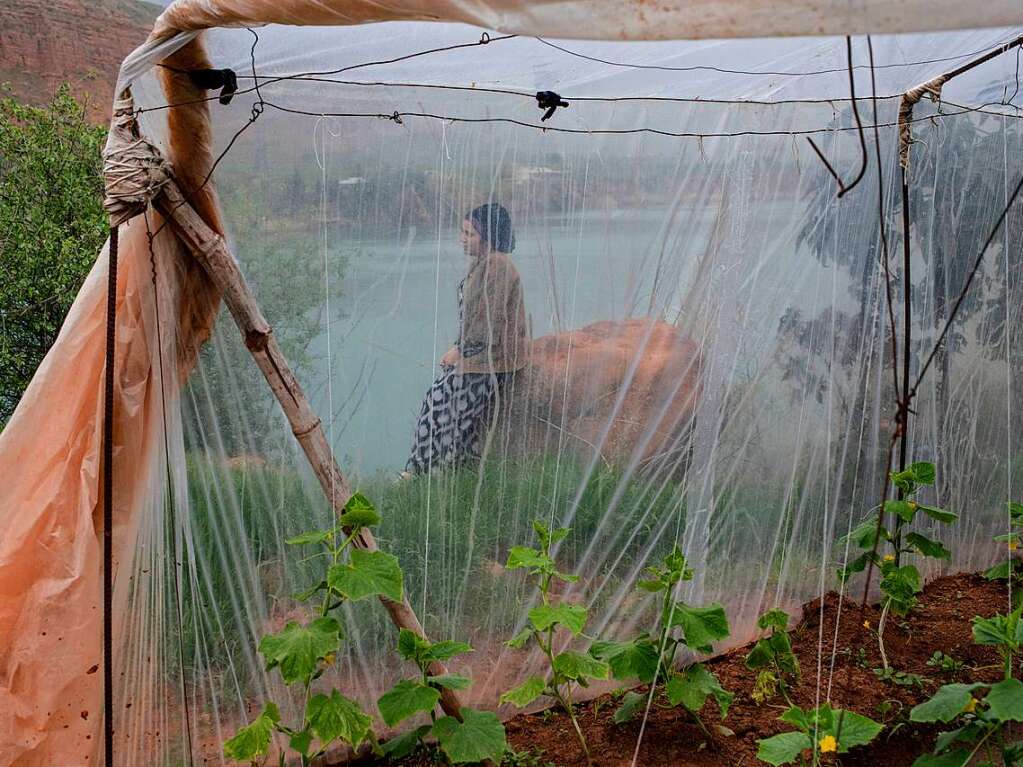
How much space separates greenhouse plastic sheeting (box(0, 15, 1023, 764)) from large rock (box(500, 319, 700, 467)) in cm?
1

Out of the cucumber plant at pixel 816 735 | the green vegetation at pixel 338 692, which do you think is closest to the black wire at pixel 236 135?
the green vegetation at pixel 338 692

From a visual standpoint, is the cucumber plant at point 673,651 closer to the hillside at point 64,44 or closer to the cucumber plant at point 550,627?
the cucumber plant at point 550,627

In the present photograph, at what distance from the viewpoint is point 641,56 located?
308cm

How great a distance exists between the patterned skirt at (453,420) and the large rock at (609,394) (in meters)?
0.10

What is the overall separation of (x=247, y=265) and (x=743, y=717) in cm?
224

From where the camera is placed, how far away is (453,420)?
3.27 m

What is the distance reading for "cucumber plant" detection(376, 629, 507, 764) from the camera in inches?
104

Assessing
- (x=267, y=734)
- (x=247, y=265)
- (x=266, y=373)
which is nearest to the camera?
(x=267, y=734)

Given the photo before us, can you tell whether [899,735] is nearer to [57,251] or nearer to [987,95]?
[987,95]

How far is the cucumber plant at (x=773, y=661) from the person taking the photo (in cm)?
334

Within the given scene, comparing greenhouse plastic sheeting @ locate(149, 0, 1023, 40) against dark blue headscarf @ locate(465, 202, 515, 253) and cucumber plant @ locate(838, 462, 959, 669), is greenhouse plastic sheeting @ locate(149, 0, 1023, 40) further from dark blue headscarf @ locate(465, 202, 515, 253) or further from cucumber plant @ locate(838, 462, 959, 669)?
cucumber plant @ locate(838, 462, 959, 669)

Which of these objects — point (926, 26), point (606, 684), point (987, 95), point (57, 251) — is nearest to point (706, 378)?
point (606, 684)

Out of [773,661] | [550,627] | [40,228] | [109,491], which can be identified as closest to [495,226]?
[550,627]

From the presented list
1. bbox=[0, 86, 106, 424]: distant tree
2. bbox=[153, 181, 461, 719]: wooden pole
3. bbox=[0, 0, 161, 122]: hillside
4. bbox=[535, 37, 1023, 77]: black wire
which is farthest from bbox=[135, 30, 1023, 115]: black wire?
bbox=[0, 0, 161, 122]: hillside
